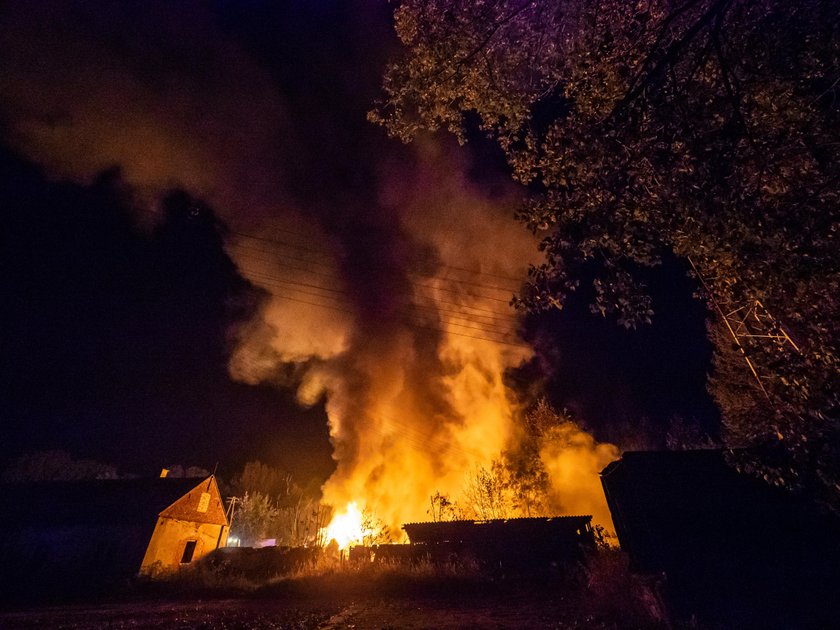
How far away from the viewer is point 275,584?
18.0 metres

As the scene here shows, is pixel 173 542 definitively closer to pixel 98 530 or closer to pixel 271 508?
pixel 98 530

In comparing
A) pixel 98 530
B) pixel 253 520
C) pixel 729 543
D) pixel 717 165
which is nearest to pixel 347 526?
pixel 98 530

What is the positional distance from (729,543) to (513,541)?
43.2 feet

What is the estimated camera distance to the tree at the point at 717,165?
4500mm

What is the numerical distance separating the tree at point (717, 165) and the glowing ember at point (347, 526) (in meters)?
39.0

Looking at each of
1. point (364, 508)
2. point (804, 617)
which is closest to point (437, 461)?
point (364, 508)

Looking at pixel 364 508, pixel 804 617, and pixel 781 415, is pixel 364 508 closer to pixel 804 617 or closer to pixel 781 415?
pixel 804 617

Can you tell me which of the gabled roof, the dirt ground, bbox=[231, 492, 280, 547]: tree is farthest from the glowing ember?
bbox=[231, 492, 280, 547]: tree

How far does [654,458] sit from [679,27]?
1398 cm

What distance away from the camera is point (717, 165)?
4.69 meters

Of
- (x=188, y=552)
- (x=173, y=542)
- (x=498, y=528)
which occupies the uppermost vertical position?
(x=173, y=542)

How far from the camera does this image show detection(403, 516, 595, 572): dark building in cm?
2195

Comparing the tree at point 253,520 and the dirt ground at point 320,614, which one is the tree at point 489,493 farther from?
the tree at point 253,520

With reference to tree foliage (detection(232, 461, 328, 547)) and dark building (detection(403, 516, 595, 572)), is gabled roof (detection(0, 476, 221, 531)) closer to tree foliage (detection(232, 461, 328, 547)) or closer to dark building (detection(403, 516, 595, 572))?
dark building (detection(403, 516, 595, 572))
